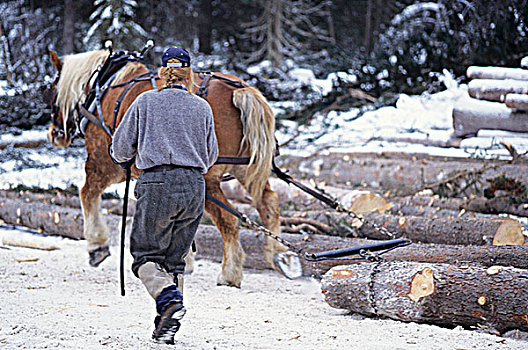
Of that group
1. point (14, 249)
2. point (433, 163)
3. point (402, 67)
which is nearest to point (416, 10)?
point (402, 67)

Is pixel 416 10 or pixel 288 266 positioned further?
pixel 416 10

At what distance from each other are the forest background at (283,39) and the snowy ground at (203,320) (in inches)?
97.3

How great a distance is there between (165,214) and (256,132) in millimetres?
1436

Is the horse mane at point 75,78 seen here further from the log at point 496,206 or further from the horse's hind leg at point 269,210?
the log at point 496,206

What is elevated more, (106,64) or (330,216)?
(106,64)

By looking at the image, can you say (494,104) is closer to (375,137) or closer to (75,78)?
(375,137)

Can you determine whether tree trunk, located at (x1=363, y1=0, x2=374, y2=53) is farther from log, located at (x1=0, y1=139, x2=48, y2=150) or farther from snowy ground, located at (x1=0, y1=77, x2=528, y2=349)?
snowy ground, located at (x1=0, y1=77, x2=528, y2=349)

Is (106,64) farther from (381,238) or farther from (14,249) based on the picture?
(381,238)

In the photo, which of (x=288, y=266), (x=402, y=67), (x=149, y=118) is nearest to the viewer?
(x=149, y=118)

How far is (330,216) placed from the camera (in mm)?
4984

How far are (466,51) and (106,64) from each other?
7224mm

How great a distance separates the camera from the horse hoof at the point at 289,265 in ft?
14.4

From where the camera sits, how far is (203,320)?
10.3ft

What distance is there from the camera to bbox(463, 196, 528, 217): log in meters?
4.92
